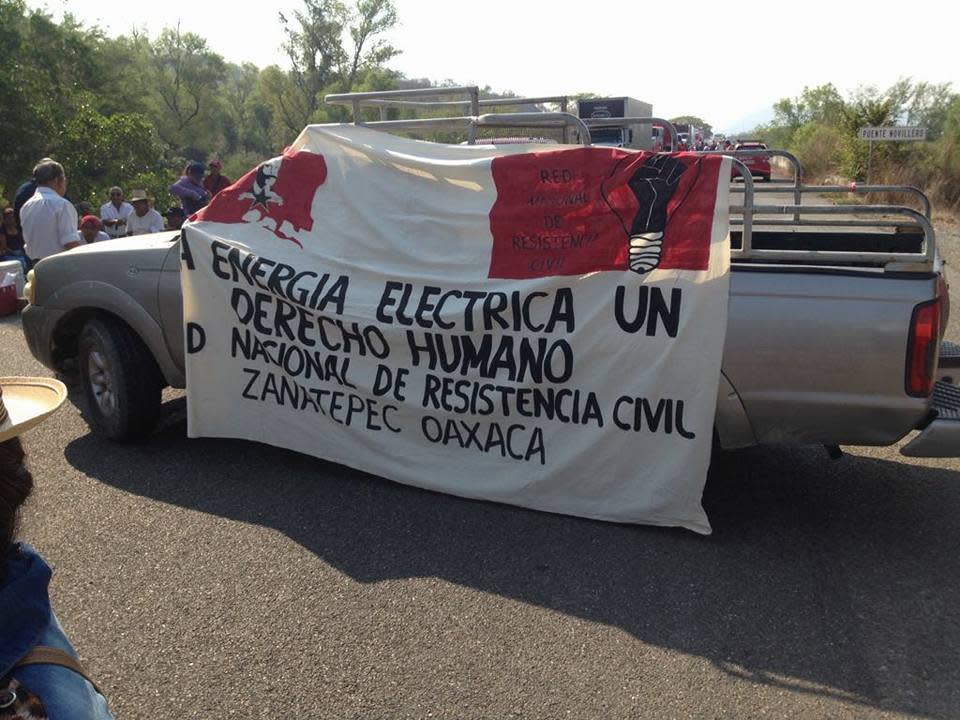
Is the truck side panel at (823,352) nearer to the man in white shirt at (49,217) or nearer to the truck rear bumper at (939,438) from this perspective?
the truck rear bumper at (939,438)

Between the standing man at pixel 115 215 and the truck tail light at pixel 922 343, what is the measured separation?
1114 cm

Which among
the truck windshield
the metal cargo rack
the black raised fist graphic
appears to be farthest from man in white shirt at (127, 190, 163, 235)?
the truck windshield

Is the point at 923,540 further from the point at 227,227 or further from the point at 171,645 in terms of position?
the point at 227,227

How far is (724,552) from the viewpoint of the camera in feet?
14.0

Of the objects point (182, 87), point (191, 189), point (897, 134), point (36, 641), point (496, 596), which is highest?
point (182, 87)

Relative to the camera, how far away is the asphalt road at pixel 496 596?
3254 millimetres

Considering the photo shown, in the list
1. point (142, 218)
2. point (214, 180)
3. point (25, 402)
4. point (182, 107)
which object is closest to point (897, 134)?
point (214, 180)

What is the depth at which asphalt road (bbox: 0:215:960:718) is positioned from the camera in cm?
325

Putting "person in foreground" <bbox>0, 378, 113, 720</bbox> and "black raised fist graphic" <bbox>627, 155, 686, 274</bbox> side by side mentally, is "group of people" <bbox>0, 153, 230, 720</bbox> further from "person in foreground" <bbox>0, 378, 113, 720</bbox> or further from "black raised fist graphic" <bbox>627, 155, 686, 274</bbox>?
"black raised fist graphic" <bbox>627, 155, 686, 274</bbox>

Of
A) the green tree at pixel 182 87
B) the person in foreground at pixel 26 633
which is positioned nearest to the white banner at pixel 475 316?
the person in foreground at pixel 26 633

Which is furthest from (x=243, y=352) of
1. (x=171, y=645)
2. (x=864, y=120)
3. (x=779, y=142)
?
(x=779, y=142)

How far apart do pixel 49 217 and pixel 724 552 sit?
718 centimetres

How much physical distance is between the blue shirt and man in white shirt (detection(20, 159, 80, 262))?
26.1 ft

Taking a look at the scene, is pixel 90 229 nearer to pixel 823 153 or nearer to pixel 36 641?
pixel 36 641
